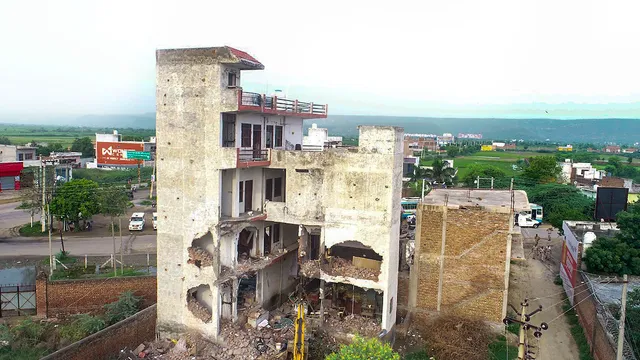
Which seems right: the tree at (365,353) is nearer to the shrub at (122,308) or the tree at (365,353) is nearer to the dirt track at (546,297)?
the dirt track at (546,297)

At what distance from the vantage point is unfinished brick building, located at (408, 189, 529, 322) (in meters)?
22.6

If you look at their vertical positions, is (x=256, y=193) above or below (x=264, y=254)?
above

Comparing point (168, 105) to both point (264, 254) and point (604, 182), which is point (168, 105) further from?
point (604, 182)

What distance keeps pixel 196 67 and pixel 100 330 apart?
12.3 metres

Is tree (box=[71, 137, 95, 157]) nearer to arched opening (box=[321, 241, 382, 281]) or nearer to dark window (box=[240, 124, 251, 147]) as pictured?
dark window (box=[240, 124, 251, 147])

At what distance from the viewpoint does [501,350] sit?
2191cm

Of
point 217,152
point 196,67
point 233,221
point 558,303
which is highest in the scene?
point 196,67

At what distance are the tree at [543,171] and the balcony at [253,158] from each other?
58513 millimetres

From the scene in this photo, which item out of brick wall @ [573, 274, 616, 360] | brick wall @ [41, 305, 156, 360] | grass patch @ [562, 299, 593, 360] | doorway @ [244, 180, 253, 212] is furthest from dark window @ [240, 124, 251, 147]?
grass patch @ [562, 299, 593, 360]

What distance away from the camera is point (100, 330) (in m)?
20.1

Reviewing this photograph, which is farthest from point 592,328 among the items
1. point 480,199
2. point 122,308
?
point 122,308


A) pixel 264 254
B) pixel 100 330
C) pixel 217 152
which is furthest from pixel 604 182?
pixel 100 330

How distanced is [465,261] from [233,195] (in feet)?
39.5

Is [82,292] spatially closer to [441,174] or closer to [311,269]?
[311,269]
